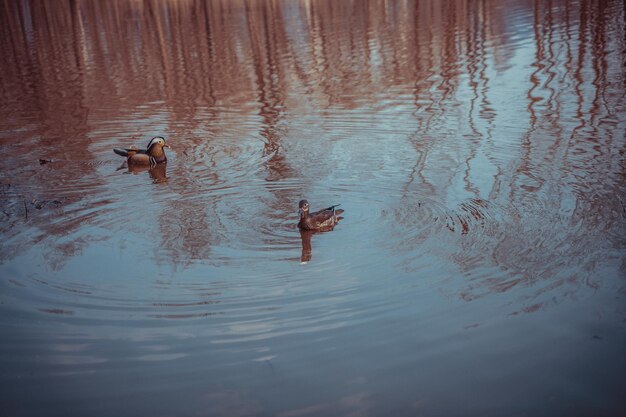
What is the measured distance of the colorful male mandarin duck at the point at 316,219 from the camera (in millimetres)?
8297

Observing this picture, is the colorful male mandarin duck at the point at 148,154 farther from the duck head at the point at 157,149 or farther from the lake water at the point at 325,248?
the lake water at the point at 325,248

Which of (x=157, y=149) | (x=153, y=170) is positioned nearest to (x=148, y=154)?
(x=157, y=149)

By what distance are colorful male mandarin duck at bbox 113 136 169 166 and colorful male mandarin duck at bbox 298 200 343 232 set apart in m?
4.28

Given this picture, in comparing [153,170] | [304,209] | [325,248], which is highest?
[304,209]

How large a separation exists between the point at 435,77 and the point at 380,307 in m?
12.2

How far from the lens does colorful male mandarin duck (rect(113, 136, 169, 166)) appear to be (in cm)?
1171

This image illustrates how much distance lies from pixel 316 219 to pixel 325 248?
1.43 ft

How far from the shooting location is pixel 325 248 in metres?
8.03

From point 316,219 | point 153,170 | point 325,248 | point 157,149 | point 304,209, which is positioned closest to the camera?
point 325,248

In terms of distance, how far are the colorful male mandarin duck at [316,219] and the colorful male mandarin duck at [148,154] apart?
4.28m

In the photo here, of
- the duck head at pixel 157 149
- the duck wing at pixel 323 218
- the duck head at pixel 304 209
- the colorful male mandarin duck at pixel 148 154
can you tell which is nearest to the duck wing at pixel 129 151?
the colorful male mandarin duck at pixel 148 154

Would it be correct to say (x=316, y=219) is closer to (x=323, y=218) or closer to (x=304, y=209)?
(x=323, y=218)

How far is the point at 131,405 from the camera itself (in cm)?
536

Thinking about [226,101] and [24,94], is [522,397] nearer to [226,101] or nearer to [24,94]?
[226,101]
